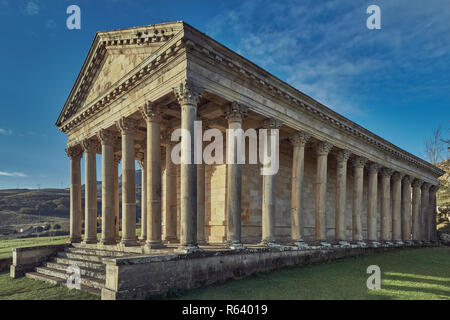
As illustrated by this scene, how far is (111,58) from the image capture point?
629 inches

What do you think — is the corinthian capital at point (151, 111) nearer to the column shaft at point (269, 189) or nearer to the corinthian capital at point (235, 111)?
the corinthian capital at point (235, 111)

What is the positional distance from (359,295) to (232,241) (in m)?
5.16

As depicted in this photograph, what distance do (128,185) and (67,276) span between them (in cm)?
465

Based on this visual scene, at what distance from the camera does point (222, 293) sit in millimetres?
9820

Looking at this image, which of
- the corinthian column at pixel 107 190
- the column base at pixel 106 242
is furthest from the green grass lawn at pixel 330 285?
the corinthian column at pixel 107 190

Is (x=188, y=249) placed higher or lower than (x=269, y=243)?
higher

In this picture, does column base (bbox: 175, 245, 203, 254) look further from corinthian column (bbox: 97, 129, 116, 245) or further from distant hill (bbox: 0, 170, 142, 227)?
distant hill (bbox: 0, 170, 142, 227)

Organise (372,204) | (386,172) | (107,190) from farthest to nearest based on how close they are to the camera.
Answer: (386,172) → (372,204) → (107,190)

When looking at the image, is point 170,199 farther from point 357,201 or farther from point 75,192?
point 357,201

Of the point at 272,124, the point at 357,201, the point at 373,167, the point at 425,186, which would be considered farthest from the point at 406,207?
the point at 272,124

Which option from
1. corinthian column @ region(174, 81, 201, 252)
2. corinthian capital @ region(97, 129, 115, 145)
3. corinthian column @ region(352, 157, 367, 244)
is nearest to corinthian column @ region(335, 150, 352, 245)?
corinthian column @ region(352, 157, 367, 244)

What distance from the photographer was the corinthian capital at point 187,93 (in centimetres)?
1129

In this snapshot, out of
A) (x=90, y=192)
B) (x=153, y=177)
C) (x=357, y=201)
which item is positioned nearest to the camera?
(x=153, y=177)

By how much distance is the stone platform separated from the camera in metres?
8.91
